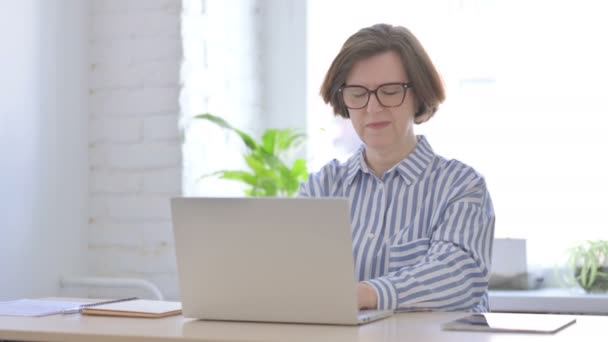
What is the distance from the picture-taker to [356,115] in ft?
7.55

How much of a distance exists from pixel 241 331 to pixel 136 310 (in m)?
0.34

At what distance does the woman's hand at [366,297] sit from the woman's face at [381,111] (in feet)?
1.57

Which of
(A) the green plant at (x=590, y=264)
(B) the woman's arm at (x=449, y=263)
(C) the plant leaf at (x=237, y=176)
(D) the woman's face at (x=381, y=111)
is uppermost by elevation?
(D) the woman's face at (x=381, y=111)

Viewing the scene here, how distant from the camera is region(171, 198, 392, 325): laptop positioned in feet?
5.48

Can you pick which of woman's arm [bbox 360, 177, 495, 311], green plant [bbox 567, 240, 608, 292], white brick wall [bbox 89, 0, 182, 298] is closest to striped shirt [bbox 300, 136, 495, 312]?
woman's arm [bbox 360, 177, 495, 311]

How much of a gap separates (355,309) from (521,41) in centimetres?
196

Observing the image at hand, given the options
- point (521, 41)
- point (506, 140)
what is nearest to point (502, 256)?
point (506, 140)

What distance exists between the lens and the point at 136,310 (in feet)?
6.25

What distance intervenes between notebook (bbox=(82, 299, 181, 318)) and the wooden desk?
29mm

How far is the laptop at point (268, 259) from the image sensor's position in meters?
1.67

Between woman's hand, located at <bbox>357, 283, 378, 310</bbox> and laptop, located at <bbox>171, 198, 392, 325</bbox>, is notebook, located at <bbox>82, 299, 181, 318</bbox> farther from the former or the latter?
woman's hand, located at <bbox>357, 283, 378, 310</bbox>

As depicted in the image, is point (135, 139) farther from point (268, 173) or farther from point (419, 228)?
point (419, 228)

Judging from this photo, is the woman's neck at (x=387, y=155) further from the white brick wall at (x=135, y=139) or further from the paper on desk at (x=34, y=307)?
the white brick wall at (x=135, y=139)

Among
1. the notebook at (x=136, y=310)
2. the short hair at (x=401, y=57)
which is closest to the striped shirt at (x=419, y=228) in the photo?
the short hair at (x=401, y=57)
